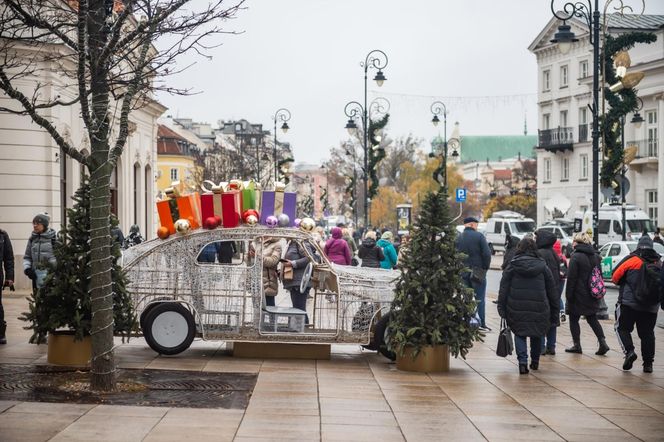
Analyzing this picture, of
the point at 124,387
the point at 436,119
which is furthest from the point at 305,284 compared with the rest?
the point at 436,119

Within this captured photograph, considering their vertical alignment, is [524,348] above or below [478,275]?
below

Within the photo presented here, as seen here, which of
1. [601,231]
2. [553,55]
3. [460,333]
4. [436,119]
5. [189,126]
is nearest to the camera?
[460,333]

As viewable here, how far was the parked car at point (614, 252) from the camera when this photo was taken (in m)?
31.1

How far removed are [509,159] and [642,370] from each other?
546ft

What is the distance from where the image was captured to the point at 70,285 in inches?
439

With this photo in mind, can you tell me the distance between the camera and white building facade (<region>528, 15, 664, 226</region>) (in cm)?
5694

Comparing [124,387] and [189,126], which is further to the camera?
[189,126]

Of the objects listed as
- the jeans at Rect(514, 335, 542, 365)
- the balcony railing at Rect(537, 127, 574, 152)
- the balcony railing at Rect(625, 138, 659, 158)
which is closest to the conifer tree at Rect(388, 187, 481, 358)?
the jeans at Rect(514, 335, 542, 365)

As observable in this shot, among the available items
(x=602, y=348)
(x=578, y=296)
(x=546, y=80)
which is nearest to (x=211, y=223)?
(x=578, y=296)

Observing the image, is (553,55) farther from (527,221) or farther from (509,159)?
(509,159)

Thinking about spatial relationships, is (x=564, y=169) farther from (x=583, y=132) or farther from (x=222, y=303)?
(x=222, y=303)

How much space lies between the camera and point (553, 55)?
7156cm

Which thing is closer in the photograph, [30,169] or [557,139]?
[30,169]

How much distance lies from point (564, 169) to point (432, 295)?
6159 centimetres
